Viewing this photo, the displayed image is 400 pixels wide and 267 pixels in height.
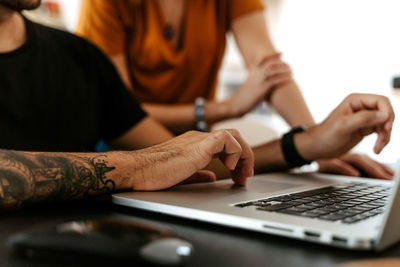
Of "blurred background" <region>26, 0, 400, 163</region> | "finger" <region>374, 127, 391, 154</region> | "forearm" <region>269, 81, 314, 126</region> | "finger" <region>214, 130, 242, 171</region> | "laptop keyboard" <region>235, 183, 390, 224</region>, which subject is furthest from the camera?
"blurred background" <region>26, 0, 400, 163</region>

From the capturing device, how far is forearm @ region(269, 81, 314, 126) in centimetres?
137

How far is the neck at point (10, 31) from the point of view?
3.40 feet

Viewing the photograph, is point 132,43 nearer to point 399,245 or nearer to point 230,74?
point 399,245

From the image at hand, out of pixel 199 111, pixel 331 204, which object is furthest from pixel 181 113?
pixel 331 204

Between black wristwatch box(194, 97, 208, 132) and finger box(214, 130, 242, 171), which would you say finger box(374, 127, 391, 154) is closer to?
finger box(214, 130, 242, 171)

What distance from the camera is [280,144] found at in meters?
1.03

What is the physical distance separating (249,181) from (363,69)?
3547 millimetres

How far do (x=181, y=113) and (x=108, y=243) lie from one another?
3.91ft

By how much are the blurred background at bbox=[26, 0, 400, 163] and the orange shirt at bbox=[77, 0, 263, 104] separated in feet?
6.81

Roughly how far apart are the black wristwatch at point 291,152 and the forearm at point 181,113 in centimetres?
54

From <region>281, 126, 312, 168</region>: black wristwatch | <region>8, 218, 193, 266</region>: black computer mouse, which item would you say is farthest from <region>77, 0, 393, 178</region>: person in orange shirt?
<region>8, 218, 193, 266</region>: black computer mouse

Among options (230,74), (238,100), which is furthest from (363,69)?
(238,100)

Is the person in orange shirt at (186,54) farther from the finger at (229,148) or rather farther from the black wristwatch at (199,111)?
the finger at (229,148)

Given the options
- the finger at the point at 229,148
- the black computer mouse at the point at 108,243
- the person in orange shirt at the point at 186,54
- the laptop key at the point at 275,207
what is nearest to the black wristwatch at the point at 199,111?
the person in orange shirt at the point at 186,54
